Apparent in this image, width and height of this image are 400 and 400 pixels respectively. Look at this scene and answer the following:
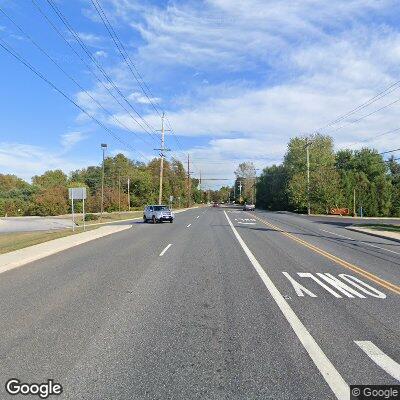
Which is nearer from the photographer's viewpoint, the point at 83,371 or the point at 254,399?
the point at 254,399

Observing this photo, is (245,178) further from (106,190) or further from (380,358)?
(380,358)

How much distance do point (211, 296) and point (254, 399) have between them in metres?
4.09

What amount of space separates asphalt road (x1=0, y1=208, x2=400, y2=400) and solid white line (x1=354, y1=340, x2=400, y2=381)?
1 cm

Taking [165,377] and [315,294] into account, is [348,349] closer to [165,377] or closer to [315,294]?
[165,377]

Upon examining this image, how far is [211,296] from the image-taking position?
8000mm

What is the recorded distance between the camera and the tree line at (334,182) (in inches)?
2324

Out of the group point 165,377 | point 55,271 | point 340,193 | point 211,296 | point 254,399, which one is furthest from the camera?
point 340,193

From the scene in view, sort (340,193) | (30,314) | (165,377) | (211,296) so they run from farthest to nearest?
(340,193) → (211,296) → (30,314) → (165,377)

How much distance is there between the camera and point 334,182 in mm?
57562

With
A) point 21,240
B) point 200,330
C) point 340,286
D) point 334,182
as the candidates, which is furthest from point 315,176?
point 200,330

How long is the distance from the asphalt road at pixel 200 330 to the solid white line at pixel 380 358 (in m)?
0.01

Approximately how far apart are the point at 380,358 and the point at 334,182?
55.4 metres

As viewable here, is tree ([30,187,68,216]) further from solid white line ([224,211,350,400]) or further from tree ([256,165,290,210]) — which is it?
solid white line ([224,211,350,400])

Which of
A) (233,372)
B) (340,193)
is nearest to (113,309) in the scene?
(233,372)
